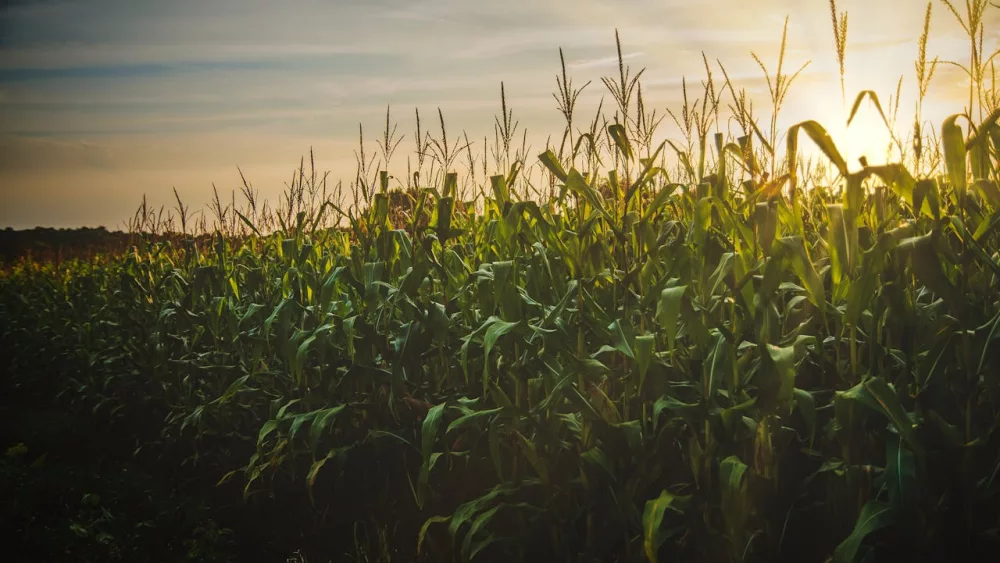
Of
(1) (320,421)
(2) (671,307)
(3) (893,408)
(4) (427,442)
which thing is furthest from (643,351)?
(1) (320,421)

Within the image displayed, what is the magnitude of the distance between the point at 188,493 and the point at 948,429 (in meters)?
3.90

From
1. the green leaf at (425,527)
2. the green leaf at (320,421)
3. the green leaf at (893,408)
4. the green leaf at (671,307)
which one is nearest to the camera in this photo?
the green leaf at (893,408)

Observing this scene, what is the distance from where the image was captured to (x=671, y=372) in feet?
7.58

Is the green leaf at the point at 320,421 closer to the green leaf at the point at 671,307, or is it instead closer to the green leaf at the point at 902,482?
the green leaf at the point at 671,307

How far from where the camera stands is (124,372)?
5.57 metres

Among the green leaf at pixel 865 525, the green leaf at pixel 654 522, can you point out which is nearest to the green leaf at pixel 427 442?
the green leaf at pixel 654 522

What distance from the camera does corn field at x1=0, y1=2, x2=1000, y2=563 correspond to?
1933 mm

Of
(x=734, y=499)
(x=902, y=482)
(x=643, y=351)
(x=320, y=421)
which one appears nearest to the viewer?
(x=902, y=482)

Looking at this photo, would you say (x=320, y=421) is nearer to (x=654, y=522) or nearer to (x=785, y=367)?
(x=654, y=522)

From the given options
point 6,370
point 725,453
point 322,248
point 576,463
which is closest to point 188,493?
point 322,248

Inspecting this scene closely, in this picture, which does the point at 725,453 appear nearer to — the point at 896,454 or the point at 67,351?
the point at 896,454

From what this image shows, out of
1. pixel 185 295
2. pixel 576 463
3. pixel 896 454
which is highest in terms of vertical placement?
pixel 185 295

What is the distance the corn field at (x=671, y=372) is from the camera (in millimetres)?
1933

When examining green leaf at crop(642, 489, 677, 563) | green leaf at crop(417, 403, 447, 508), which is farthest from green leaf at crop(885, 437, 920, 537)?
green leaf at crop(417, 403, 447, 508)
